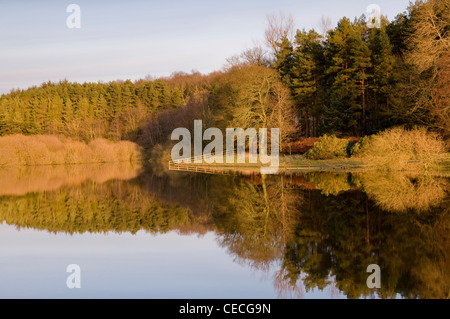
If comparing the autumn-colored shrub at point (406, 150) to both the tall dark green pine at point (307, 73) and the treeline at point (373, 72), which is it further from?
the tall dark green pine at point (307, 73)

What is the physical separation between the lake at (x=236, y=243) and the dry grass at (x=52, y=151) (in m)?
29.6

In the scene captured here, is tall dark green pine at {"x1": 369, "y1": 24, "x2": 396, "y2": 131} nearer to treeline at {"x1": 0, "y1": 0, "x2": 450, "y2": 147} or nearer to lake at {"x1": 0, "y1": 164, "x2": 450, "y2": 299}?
treeline at {"x1": 0, "y1": 0, "x2": 450, "y2": 147}

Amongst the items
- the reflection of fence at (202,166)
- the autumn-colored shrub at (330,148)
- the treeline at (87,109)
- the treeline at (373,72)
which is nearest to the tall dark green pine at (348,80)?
the treeline at (373,72)

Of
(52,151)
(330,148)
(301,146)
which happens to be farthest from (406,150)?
(52,151)

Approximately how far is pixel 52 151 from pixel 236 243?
142ft

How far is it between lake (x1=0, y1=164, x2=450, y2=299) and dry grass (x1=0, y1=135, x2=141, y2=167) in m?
29.6

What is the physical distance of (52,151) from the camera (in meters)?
49.2

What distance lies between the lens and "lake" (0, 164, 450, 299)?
25.8ft

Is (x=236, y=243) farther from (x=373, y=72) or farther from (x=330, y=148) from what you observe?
(x=373, y=72)

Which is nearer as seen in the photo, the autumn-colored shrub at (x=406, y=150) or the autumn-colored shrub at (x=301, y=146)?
the autumn-colored shrub at (x=406, y=150)

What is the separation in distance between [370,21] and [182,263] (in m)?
39.4

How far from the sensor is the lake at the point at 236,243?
25.8 feet
